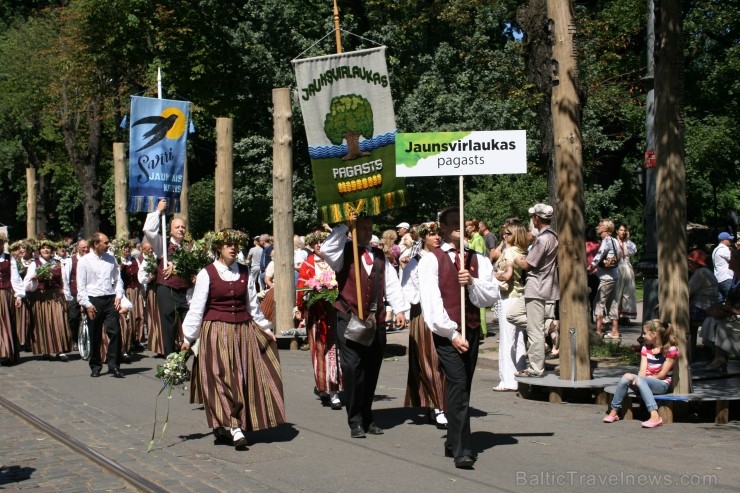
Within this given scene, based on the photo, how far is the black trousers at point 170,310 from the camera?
14.2m

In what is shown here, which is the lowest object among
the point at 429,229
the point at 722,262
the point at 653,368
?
the point at 653,368

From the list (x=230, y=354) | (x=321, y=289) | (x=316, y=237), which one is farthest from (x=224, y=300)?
(x=316, y=237)

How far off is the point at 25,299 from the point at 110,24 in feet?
64.4

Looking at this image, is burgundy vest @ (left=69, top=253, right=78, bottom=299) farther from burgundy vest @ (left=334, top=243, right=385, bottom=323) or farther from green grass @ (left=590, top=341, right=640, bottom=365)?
burgundy vest @ (left=334, top=243, right=385, bottom=323)

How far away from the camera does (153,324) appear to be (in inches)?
671

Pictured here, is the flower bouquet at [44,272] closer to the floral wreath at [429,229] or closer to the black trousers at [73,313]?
the black trousers at [73,313]

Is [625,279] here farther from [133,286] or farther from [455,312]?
[455,312]

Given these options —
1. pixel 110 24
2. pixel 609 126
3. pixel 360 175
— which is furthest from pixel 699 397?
pixel 110 24

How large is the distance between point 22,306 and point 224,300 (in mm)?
9293

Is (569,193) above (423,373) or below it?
above

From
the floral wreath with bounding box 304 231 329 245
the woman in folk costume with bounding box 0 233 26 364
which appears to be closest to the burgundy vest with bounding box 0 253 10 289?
the woman in folk costume with bounding box 0 233 26 364

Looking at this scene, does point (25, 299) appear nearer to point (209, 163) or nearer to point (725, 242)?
point (725, 242)

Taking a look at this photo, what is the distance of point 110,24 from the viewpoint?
1375 inches

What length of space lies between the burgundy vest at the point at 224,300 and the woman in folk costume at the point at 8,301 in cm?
832
